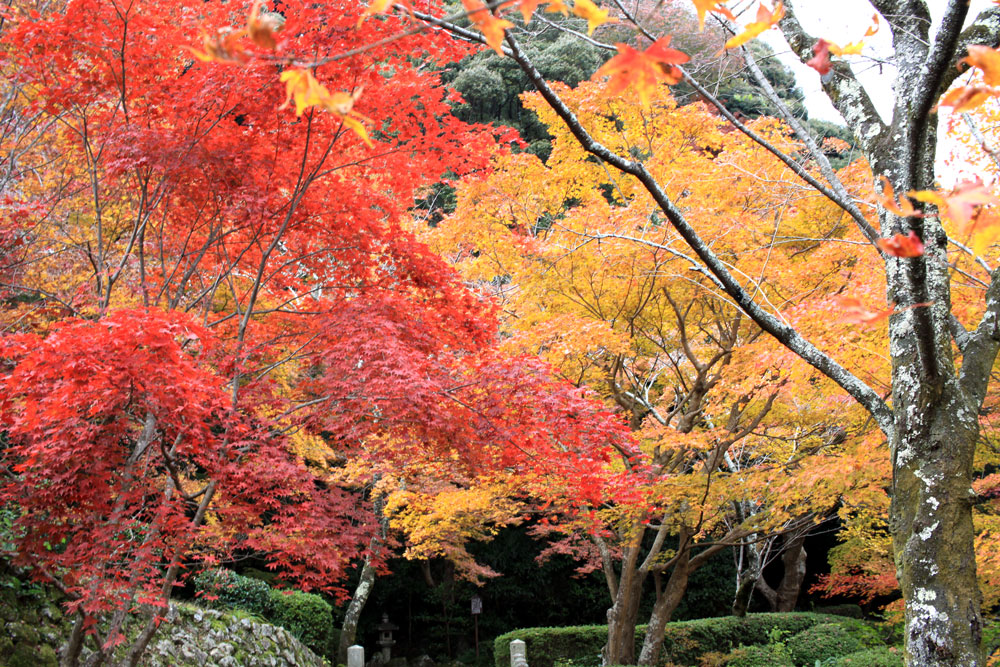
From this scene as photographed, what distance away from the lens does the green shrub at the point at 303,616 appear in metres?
9.44

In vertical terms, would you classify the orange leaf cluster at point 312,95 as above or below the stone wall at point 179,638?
above

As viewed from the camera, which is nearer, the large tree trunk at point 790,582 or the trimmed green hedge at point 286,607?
the trimmed green hedge at point 286,607

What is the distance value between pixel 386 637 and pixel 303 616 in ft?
12.2

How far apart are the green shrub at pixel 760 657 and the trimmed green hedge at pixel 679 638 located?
1115 millimetres

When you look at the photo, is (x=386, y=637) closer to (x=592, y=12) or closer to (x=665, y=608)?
(x=665, y=608)

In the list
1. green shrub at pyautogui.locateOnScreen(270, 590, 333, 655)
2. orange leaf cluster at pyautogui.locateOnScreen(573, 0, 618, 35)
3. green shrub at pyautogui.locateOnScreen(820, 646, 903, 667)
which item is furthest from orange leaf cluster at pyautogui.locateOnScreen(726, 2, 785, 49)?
green shrub at pyautogui.locateOnScreen(270, 590, 333, 655)

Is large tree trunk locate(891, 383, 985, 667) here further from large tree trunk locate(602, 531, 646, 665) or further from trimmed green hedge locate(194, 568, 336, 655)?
trimmed green hedge locate(194, 568, 336, 655)

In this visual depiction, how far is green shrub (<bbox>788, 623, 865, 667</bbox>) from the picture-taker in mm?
9422

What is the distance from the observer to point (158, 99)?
3967 mm

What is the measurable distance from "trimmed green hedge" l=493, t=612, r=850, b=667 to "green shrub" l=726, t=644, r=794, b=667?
1115 mm

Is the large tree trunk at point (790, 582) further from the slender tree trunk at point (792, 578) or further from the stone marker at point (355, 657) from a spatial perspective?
the stone marker at point (355, 657)

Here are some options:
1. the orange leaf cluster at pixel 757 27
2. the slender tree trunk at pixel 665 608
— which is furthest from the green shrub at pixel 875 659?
the orange leaf cluster at pixel 757 27

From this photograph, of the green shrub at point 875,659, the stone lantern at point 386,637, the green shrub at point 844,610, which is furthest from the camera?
the green shrub at point 844,610

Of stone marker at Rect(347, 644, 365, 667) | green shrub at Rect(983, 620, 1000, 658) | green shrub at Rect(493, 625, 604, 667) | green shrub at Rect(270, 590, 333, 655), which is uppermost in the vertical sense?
green shrub at Rect(270, 590, 333, 655)
